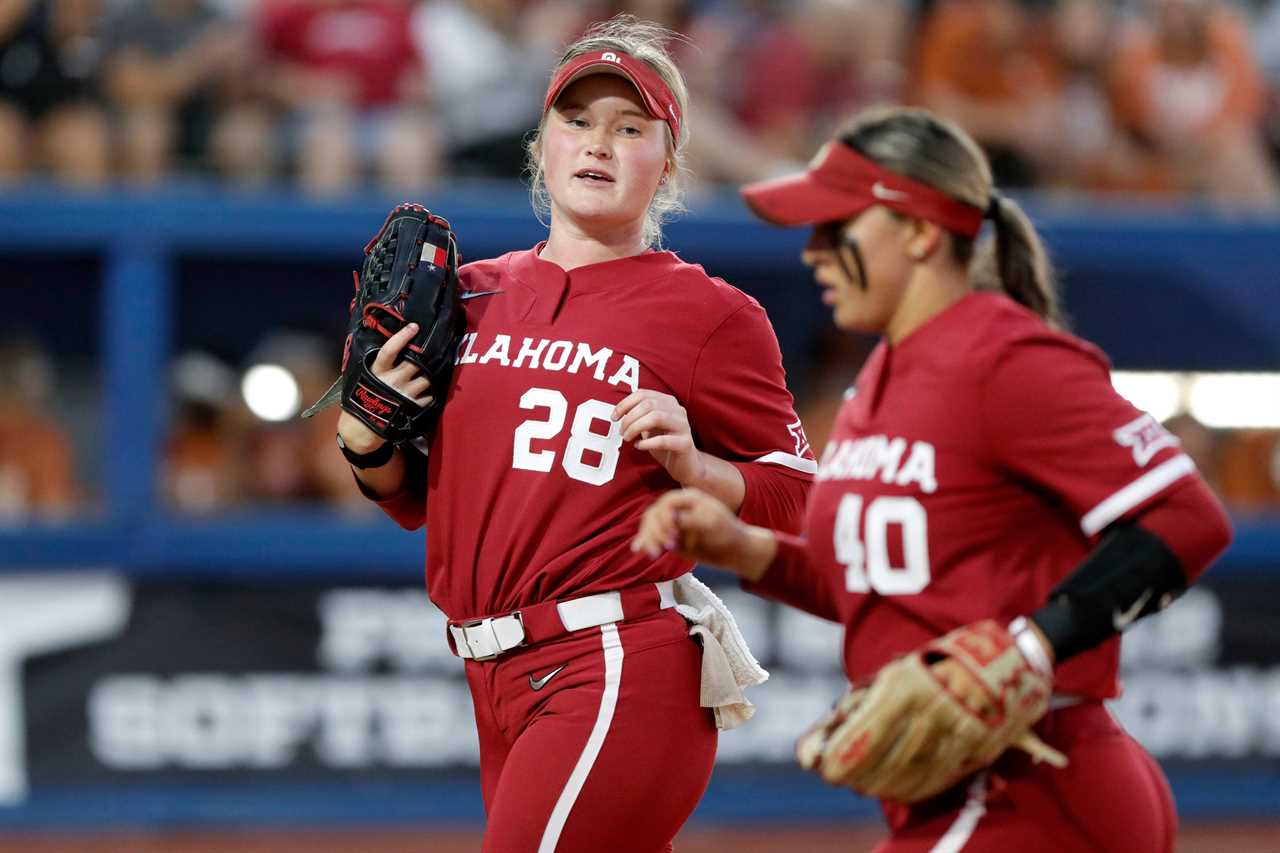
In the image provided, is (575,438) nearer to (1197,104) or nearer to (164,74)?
(164,74)

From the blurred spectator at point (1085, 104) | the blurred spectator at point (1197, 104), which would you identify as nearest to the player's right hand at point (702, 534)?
the blurred spectator at point (1085, 104)

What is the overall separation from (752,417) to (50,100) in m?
4.85

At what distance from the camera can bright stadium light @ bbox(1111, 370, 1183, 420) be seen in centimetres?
847

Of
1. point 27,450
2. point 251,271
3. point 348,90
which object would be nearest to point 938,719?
point 27,450

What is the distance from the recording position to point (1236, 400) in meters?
8.38

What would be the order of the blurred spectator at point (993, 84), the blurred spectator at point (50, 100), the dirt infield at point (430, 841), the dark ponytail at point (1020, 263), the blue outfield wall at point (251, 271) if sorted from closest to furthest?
1. the dark ponytail at point (1020, 263)
2. the dirt infield at point (430, 841)
3. the blue outfield wall at point (251, 271)
4. the blurred spectator at point (50, 100)
5. the blurred spectator at point (993, 84)

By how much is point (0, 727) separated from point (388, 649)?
60.3 inches

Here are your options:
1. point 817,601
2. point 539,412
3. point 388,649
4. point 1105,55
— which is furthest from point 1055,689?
point 1105,55

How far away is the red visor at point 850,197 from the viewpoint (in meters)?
2.34

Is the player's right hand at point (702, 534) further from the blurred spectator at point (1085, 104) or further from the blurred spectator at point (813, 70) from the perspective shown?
the blurred spectator at point (1085, 104)

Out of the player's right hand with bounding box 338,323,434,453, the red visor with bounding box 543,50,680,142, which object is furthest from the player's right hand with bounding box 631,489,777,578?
the red visor with bounding box 543,50,680,142

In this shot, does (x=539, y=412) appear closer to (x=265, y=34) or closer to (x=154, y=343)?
(x=154, y=343)

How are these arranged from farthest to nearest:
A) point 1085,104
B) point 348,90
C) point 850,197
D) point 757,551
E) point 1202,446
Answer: point 1085,104
point 1202,446
point 348,90
point 757,551
point 850,197

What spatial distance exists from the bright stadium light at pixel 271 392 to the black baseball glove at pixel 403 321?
437cm
